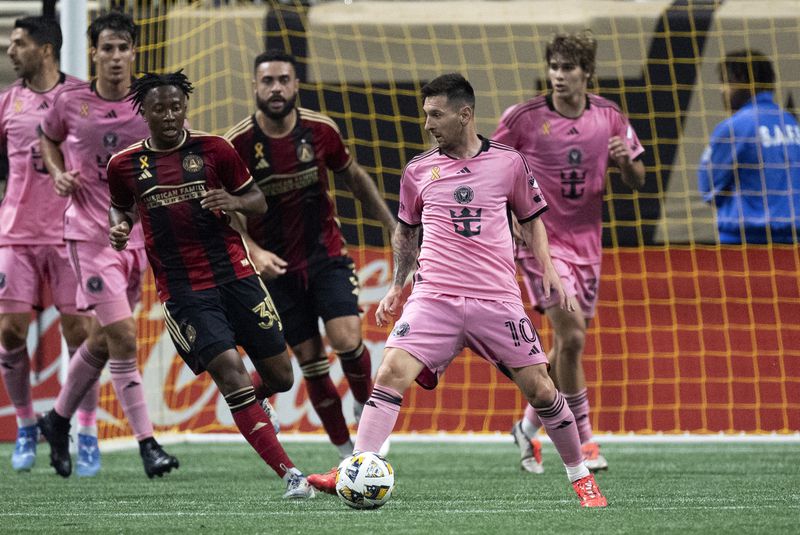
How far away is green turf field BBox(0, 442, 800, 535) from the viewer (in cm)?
535

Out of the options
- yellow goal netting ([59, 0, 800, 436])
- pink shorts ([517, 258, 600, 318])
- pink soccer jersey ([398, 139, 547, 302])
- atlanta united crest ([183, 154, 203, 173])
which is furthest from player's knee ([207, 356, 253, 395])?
yellow goal netting ([59, 0, 800, 436])

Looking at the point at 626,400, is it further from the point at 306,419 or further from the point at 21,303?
the point at 21,303

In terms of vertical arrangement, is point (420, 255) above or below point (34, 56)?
below

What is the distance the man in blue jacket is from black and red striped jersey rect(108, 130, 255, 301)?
4.76m

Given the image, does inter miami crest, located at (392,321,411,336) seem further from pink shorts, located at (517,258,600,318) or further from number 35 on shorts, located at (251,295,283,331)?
→ pink shorts, located at (517,258,600,318)

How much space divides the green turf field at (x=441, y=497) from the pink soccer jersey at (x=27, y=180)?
147 centimetres

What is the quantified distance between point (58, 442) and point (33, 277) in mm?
1113

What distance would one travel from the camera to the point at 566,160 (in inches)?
317

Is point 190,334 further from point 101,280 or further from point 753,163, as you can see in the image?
point 753,163

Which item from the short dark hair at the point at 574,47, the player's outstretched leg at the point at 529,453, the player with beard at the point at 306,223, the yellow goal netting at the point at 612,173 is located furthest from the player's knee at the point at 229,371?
the yellow goal netting at the point at 612,173

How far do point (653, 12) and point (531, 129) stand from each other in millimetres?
3807

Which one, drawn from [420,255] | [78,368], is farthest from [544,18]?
[420,255]

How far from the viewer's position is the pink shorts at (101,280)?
784 cm

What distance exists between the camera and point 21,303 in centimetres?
852
